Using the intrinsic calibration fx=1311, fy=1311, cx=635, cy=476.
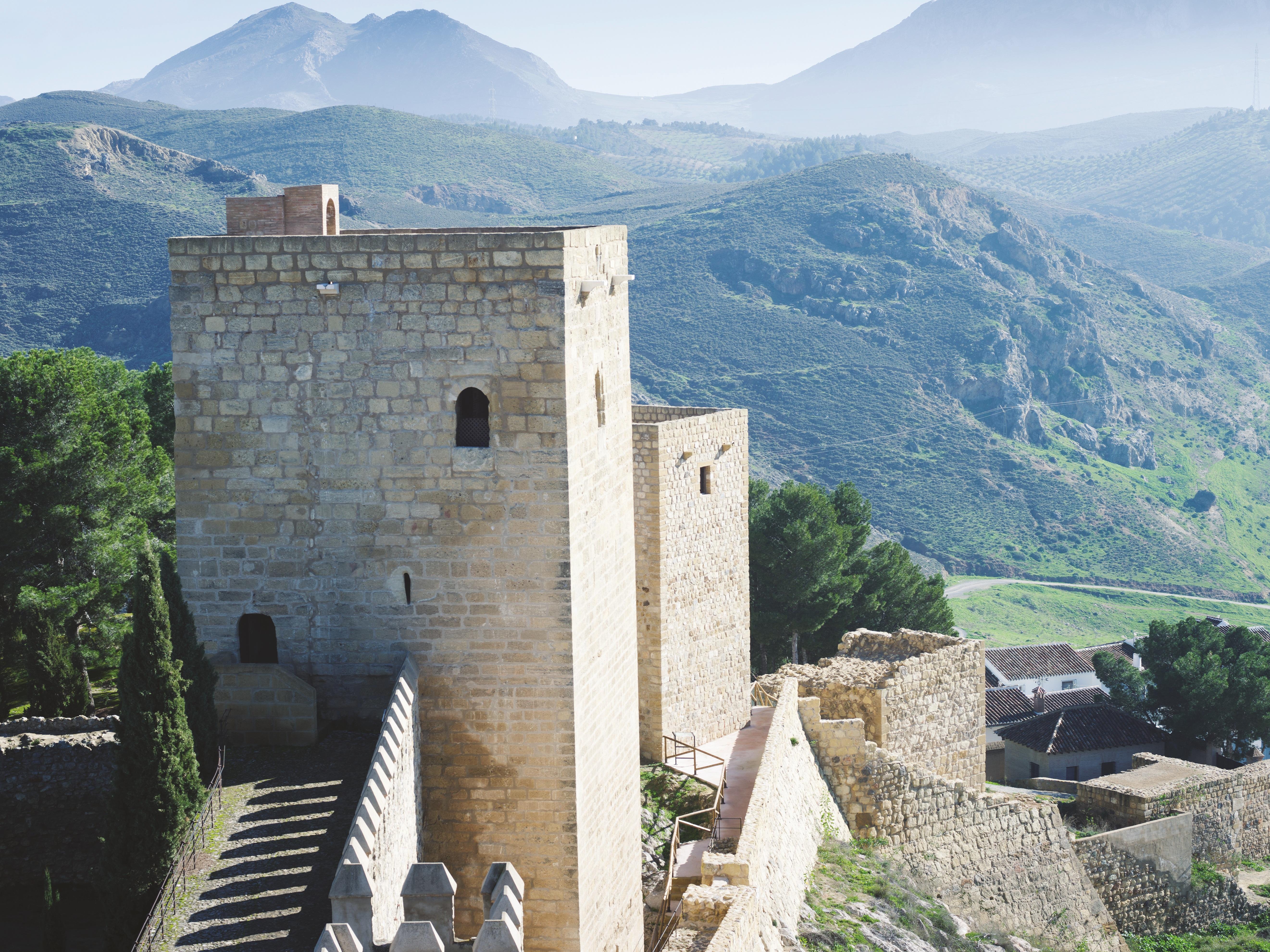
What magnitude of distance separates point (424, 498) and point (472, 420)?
0.64m

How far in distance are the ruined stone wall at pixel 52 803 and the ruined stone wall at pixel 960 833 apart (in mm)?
9085

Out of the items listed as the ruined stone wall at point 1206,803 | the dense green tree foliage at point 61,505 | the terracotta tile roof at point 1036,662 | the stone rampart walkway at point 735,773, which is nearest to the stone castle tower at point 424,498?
the stone rampart walkway at point 735,773

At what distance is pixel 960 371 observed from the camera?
93562 millimetres

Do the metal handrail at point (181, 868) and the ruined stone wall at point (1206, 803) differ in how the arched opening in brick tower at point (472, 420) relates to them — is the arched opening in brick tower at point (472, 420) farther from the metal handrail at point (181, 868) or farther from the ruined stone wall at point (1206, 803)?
the ruined stone wall at point (1206, 803)

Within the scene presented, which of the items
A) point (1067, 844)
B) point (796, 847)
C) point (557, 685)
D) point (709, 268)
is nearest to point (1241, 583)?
point (709, 268)

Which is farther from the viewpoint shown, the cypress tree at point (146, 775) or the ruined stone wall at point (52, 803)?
the ruined stone wall at point (52, 803)

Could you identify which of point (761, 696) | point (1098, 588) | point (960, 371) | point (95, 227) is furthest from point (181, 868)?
point (960, 371)

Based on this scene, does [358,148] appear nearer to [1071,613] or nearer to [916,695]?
[1071,613]

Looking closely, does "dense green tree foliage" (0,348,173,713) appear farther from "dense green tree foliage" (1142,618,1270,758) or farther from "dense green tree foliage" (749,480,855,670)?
"dense green tree foliage" (1142,618,1270,758)

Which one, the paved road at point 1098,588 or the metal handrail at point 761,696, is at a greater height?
the metal handrail at point 761,696

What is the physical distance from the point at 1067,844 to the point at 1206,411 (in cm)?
9252

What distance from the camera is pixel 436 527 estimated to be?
9.11 m

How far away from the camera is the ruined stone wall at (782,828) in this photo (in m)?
11.7

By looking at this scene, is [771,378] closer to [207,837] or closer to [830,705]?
[830,705]
